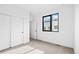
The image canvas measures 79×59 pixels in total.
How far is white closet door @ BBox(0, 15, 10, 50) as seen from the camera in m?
2.25

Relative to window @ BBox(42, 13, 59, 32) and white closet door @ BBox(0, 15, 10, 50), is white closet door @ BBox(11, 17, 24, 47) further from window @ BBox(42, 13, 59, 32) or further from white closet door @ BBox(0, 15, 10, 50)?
window @ BBox(42, 13, 59, 32)

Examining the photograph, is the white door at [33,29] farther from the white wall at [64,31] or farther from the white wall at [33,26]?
the white wall at [64,31]

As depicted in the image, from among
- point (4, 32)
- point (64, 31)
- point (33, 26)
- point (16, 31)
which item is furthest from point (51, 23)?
point (4, 32)

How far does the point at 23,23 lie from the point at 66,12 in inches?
82.4

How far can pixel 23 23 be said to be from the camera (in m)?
3.16

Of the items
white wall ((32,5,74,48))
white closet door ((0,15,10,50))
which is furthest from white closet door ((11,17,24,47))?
white wall ((32,5,74,48))

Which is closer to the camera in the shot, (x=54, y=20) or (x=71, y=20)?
(x=71, y=20)

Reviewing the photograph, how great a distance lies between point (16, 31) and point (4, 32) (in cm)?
55

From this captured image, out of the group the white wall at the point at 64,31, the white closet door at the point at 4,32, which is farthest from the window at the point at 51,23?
the white closet door at the point at 4,32

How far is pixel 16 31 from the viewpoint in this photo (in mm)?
2814

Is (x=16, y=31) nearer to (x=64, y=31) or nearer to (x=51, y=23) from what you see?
(x=51, y=23)

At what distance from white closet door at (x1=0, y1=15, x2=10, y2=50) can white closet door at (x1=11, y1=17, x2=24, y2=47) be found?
187mm
